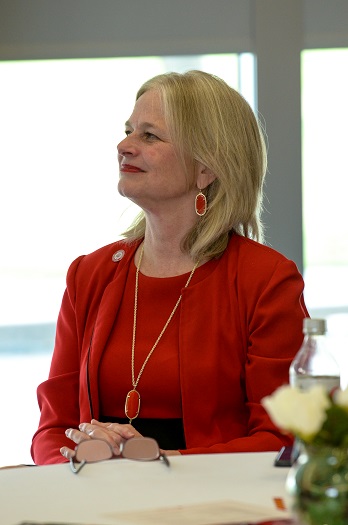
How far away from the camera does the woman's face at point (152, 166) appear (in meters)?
2.56

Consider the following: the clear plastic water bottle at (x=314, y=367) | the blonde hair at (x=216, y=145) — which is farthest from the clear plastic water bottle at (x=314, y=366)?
the blonde hair at (x=216, y=145)

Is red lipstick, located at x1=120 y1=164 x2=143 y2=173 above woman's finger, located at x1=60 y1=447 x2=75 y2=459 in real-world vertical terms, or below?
above

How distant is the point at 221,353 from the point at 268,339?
0.13m

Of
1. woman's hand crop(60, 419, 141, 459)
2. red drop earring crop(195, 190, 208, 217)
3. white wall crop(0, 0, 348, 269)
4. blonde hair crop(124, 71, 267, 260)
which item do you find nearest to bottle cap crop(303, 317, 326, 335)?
woman's hand crop(60, 419, 141, 459)

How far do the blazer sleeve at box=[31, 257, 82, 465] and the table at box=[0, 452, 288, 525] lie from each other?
74cm

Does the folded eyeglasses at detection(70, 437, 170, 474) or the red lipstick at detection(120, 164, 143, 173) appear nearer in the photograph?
the folded eyeglasses at detection(70, 437, 170, 474)

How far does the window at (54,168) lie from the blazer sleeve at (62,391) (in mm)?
1754

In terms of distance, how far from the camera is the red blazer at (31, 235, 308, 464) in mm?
2357

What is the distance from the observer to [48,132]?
442 cm

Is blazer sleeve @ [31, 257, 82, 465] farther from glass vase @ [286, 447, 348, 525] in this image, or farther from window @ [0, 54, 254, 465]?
window @ [0, 54, 254, 465]

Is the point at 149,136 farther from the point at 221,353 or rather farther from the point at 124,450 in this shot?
the point at 124,450

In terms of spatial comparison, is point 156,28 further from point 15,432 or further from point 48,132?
point 15,432

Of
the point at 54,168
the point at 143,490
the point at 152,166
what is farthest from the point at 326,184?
the point at 143,490

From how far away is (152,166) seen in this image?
8.47 ft
